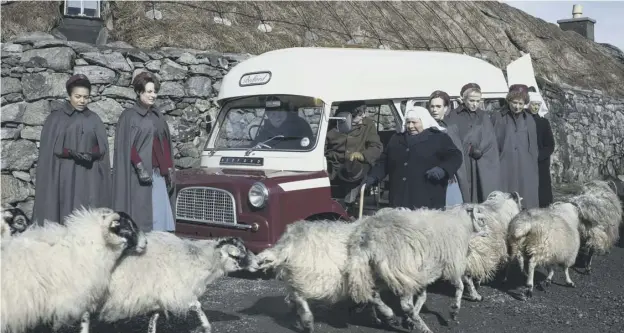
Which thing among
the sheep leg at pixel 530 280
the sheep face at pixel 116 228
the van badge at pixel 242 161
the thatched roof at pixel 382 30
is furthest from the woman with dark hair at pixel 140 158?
the thatched roof at pixel 382 30

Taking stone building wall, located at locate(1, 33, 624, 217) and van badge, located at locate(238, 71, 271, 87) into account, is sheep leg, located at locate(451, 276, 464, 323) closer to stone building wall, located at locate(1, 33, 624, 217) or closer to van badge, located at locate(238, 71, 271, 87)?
van badge, located at locate(238, 71, 271, 87)

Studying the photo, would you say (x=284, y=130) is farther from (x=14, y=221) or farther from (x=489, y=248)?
(x=14, y=221)

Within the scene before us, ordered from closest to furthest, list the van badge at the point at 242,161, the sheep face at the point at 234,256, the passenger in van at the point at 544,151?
the sheep face at the point at 234,256
the van badge at the point at 242,161
the passenger in van at the point at 544,151

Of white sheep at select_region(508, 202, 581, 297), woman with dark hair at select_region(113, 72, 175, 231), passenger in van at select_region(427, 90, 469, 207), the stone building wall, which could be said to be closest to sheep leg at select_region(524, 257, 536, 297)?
white sheep at select_region(508, 202, 581, 297)

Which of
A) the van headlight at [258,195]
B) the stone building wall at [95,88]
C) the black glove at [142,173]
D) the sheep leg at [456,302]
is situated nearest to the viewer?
the sheep leg at [456,302]

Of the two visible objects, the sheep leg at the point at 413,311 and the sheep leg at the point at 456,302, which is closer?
the sheep leg at the point at 413,311

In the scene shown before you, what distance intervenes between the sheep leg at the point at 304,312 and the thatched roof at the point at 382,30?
8240mm

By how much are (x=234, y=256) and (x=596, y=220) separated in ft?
15.6

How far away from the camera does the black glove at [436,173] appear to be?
618 cm

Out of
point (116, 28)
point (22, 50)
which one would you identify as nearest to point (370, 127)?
point (22, 50)

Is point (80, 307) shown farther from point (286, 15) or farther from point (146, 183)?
point (286, 15)

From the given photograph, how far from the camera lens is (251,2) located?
15.2 meters

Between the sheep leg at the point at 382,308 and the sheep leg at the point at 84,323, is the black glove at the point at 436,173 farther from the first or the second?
the sheep leg at the point at 84,323

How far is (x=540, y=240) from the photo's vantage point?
6793 mm
